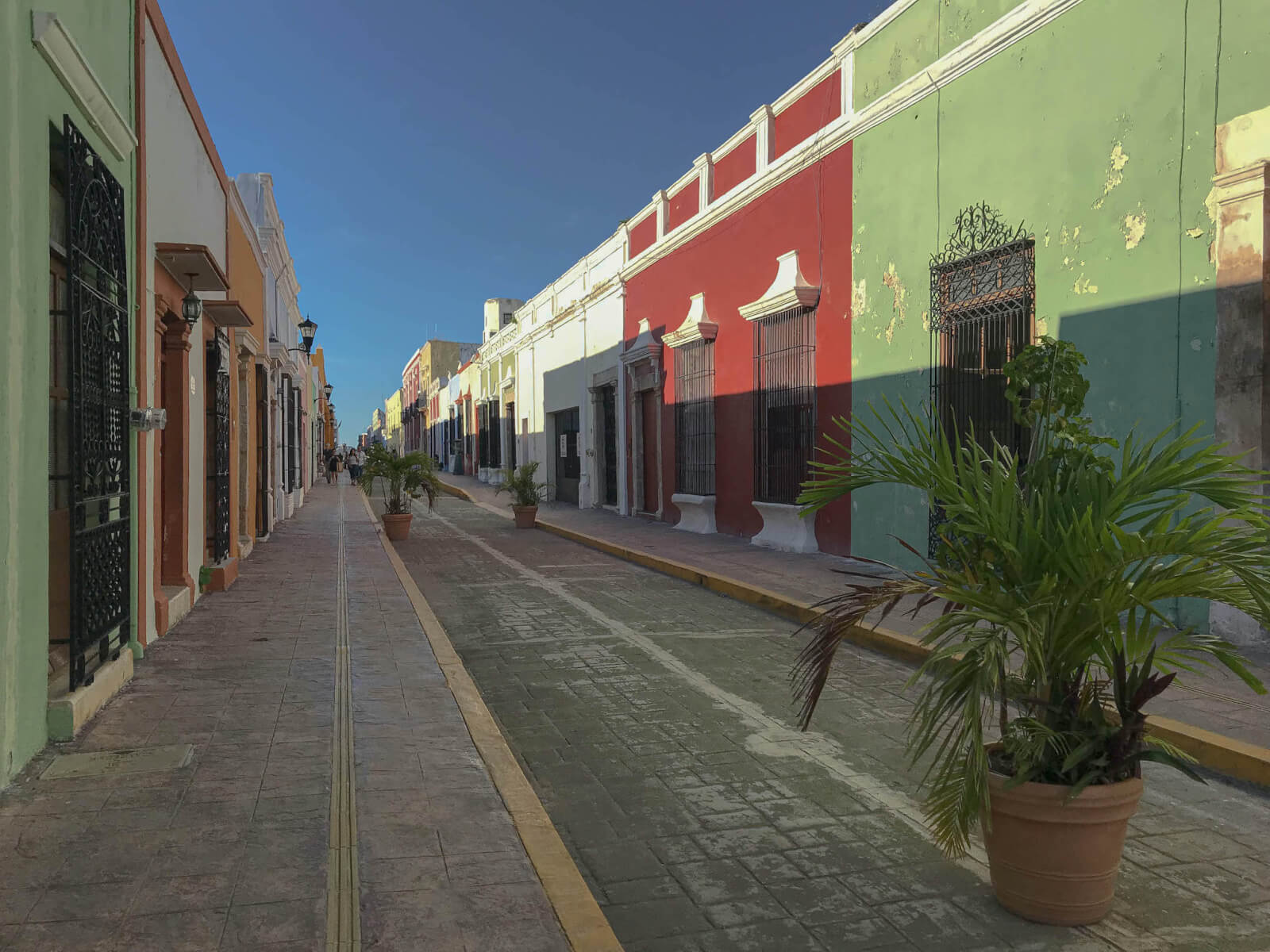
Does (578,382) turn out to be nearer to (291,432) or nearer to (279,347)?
(291,432)

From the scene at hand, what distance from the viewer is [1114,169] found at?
7.38 meters

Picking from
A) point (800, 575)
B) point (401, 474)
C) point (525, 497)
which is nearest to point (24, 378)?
point (800, 575)

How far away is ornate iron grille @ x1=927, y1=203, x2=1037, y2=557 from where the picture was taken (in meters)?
8.45

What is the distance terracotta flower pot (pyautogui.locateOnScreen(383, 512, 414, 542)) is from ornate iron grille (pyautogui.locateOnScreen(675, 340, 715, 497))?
4687 mm

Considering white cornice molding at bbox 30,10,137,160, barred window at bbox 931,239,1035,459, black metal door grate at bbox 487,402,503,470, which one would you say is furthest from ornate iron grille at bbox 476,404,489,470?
white cornice molding at bbox 30,10,137,160

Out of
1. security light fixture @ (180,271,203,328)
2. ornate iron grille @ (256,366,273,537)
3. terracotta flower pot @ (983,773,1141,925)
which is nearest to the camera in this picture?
terracotta flower pot @ (983,773,1141,925)

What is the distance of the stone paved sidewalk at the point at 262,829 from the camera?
8.93 feet

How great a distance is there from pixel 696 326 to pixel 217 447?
7868 mm

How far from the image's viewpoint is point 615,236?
19953mm

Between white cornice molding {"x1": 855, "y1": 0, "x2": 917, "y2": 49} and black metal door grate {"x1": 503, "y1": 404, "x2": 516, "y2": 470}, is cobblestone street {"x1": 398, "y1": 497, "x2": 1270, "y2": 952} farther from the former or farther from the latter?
black metal door grate {"x1": 503, "y1": 404, "x2": 516, "y2": 470}

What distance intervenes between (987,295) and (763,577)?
143 inches

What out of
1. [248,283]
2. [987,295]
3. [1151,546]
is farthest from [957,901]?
[248,283]

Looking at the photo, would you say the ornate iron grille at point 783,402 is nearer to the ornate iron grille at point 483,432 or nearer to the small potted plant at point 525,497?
the small potted plant at point 525,497

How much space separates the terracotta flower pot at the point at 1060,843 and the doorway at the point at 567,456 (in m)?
20.7
